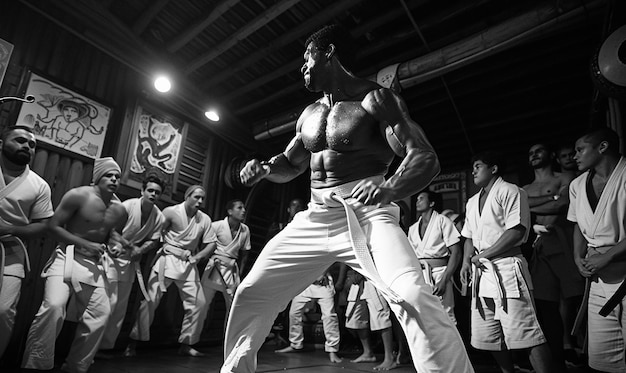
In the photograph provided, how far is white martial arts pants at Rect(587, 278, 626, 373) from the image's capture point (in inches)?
99.2

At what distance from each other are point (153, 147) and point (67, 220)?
2.17 meters

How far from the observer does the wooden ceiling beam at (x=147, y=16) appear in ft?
16.1

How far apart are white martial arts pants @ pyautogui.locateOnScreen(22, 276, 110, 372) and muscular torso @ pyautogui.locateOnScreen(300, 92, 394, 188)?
3.03m

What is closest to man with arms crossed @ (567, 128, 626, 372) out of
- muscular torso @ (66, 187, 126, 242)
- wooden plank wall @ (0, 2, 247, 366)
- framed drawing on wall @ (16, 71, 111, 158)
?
muscular torso @ (66, 187, 126, 242)

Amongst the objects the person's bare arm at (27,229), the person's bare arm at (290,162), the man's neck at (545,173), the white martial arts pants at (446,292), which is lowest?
the white martial arts pants at (446,292)

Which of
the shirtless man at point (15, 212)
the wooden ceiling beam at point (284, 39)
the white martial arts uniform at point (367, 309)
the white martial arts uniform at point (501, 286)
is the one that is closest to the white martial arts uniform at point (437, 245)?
the white martial arts uniform at point (367, 309)

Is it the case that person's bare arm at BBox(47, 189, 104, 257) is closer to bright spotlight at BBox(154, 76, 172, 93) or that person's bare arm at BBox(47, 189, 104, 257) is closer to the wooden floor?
→ the wooden floor

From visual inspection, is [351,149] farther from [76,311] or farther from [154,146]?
[154,146]

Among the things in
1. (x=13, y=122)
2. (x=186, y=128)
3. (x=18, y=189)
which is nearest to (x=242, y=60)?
(x=186, y=128)

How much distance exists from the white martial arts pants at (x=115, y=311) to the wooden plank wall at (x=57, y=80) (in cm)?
84

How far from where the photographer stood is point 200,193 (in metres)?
5.72

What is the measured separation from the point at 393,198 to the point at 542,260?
3339 millimetres

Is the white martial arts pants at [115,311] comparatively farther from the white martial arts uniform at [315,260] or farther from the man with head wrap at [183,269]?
the white martial arts uniform at [315,260]

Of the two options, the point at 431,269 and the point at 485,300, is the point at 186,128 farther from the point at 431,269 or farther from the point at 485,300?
the point at 485,300
